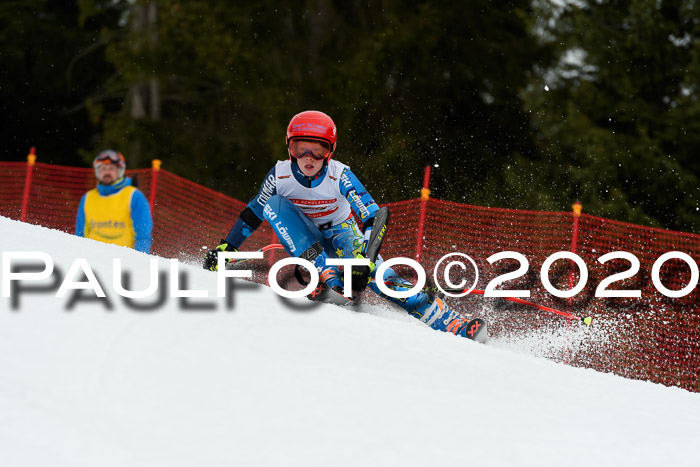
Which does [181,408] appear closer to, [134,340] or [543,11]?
[134,340]

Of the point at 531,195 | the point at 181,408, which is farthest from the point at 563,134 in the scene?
the point at 181,408

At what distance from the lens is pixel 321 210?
5.83 m

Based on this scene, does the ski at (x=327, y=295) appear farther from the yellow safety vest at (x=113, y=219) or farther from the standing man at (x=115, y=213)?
the yellow safety vest at (x=113, y=219)

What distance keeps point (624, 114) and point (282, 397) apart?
13.0 metres

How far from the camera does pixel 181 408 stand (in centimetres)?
295

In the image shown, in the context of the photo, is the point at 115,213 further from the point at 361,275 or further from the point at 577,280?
the point at 577,280

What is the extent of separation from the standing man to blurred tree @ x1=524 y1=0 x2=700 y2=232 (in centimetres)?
784

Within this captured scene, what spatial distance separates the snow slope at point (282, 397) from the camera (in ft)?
8.99

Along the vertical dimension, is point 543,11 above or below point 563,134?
above

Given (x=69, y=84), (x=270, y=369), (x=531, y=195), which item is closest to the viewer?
(x=270, y=369)

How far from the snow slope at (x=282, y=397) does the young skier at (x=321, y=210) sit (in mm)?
1412

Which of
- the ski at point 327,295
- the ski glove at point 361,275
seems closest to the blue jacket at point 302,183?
the ski glove at point 361,275

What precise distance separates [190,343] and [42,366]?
1.99 ft

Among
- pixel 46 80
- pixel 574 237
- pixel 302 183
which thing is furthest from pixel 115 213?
pixel 46 80
